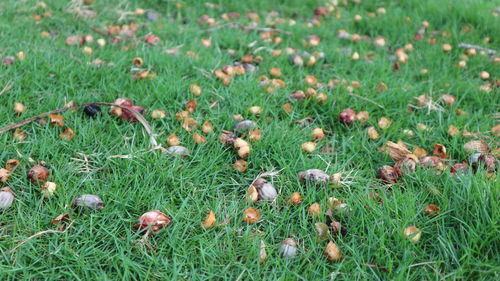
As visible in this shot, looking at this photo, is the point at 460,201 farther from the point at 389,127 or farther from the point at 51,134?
the point at 51,134

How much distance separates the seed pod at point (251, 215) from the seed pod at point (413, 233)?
57 cm

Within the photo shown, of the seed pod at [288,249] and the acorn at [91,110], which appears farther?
the acorn at [91,110]

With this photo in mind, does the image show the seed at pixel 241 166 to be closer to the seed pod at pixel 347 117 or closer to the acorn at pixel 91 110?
the seed pod at pixel 347 117

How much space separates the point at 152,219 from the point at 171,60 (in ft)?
4.86

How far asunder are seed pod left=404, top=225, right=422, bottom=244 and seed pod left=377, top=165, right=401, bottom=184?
361 millimetres

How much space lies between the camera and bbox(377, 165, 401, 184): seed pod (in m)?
2.14

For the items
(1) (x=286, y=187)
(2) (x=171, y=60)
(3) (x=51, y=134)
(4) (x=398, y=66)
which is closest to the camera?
(1) (x=286, y=187)

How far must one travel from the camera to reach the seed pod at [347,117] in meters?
2.58

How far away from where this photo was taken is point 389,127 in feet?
8.42

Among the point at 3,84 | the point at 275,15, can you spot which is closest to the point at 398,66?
the point at 275,15

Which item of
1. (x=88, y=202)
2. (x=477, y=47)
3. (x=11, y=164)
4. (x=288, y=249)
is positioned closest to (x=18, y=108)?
(x=11, y=164)

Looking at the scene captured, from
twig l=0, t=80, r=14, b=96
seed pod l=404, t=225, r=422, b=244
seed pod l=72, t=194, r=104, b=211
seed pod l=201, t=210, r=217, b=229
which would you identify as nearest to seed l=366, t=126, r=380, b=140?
seed pod l=404, t=225, r=422, b=244

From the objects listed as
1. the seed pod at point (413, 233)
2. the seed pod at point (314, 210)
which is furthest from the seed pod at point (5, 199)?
the seed pod at point (413, 233)

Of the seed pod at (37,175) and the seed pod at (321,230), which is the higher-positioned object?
the seed pod at (37,175)
